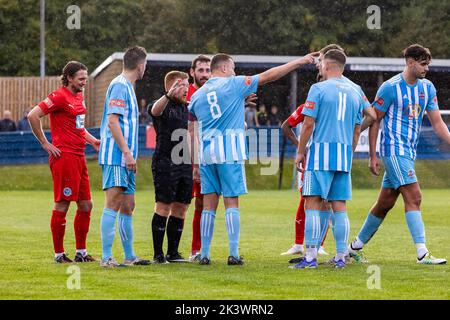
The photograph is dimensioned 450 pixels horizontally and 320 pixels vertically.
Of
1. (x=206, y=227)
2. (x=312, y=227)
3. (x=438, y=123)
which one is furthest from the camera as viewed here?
(x=438, y=123)

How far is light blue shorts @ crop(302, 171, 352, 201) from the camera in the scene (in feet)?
33.7

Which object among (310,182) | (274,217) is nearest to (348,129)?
(310,182)

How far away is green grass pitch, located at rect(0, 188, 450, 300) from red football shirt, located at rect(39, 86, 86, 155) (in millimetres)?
1278

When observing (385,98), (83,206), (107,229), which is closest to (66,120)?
(83,206)

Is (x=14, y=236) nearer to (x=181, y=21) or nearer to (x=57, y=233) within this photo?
(x=57, y=233)

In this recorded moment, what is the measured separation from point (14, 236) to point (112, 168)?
4.63 m

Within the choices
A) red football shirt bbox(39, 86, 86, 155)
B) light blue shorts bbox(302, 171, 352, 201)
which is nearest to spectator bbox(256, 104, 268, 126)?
red football shirt bbox(39, 86, 86, 155)

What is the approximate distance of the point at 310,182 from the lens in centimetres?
1033

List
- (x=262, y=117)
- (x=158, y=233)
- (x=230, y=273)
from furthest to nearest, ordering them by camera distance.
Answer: (x=262, y=117) → (x=158, y=233) → (x=230, y=273)

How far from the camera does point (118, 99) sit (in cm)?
1029

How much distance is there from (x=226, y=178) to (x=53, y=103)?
6.78ft

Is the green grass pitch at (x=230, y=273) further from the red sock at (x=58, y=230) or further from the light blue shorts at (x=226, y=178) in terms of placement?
the light blue shorts at (x=226, y=178)

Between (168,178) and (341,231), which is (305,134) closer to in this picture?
(341,231)

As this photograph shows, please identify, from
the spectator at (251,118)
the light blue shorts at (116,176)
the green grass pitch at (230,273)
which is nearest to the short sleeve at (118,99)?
the light blue shorts at (116,176)
